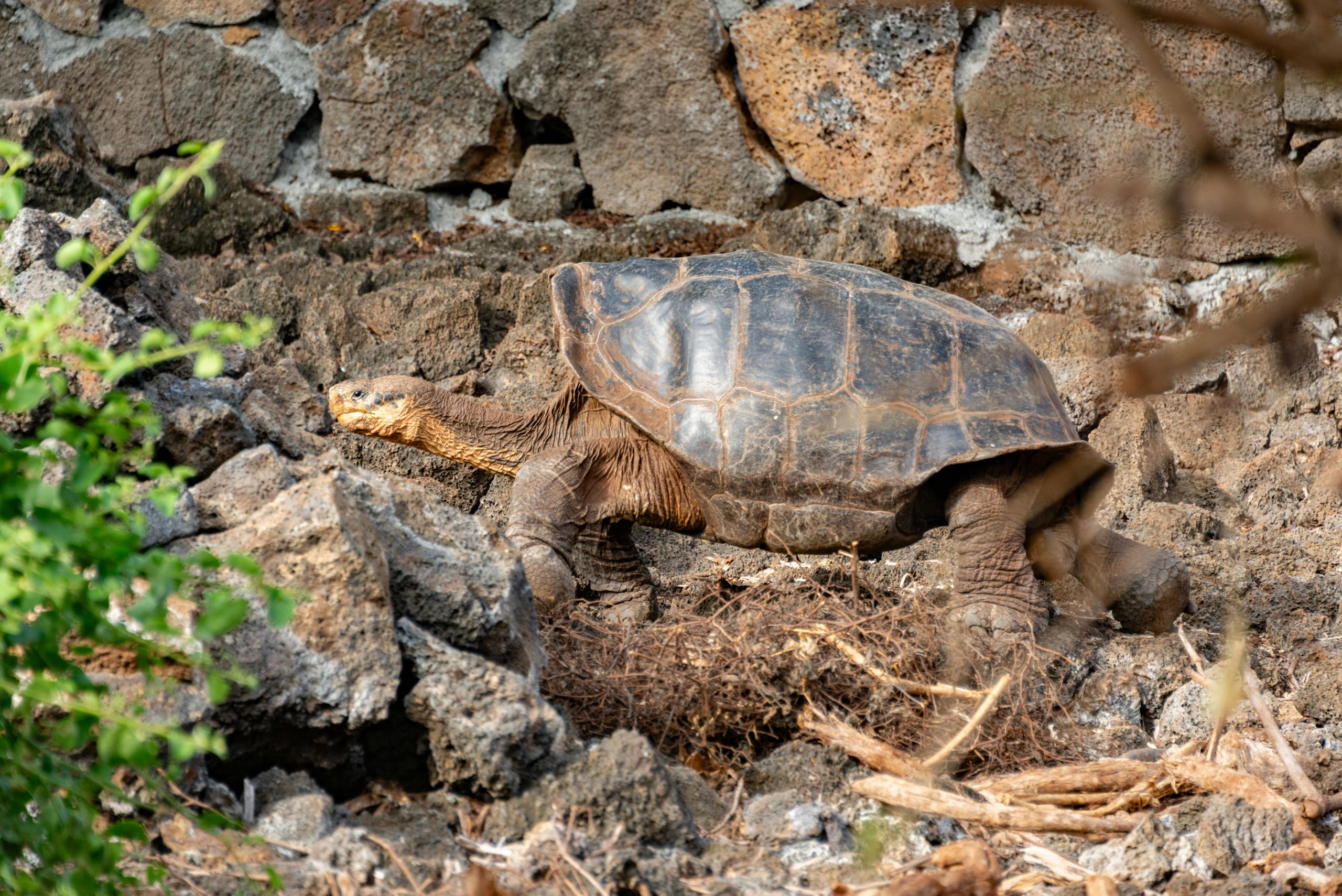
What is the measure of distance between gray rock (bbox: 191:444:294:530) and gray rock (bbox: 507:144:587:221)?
12.4 feet

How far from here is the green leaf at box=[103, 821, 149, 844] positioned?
1.75 m

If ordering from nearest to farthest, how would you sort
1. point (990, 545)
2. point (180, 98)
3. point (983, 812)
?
1. point (983, 812)
2. point (990, 545)
3. point (180, 98)

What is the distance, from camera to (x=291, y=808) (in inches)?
87.8

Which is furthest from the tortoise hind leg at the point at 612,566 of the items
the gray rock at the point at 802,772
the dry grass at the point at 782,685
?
the gray rock at the point at 802,772

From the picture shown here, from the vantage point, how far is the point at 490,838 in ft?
7.59

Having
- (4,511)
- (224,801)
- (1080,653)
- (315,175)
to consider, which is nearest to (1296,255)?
(4,511)

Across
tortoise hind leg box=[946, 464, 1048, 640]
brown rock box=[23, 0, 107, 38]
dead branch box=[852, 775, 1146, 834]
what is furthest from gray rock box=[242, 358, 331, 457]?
brown rock box=[23, 0, 107, 38]

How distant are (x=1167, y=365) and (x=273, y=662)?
1.91m

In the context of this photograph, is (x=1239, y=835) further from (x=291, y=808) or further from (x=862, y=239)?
(x=862, y=239)

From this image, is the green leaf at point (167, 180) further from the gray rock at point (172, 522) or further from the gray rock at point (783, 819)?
the gray rock at point (783, 819)

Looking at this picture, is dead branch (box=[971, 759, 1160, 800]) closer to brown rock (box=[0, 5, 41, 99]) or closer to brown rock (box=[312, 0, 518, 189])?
brown rock (box=[312, 0, 518, 189])

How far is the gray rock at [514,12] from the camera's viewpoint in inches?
248

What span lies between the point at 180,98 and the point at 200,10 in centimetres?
45

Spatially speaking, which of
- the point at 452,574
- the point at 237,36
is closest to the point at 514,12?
the point at 237,36
